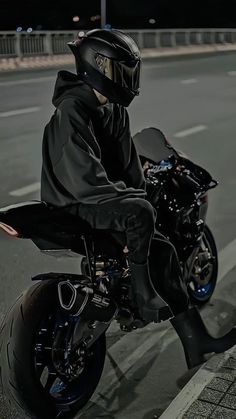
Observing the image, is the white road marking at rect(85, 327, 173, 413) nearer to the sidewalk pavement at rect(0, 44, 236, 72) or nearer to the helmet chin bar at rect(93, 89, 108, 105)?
the helmet chin bar at rect(93, 89, 108, 105)

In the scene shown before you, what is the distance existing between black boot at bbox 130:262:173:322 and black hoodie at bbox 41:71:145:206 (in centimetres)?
39

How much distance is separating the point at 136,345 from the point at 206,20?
74742 mm

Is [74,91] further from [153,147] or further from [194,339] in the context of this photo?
[194,339]

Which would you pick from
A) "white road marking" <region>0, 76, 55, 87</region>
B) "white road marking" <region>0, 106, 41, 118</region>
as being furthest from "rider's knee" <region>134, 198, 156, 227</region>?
"white road marking" <region>0, 76, 55, 87</region>

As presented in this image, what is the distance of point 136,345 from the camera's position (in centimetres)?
465

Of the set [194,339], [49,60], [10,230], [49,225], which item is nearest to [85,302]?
[49,225]

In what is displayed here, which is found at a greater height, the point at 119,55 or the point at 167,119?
the point at 119,55

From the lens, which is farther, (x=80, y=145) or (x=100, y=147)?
(x=100, y=147)

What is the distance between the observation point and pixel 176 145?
1161 cm

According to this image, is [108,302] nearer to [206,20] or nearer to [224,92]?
[224,92]

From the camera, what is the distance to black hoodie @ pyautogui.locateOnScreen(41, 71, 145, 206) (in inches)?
132

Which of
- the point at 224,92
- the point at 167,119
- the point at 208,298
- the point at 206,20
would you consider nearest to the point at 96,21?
the point at 206,20

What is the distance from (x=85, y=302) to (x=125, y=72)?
45.7 inches

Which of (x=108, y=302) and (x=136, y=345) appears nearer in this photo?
Answer: (x=108, y=302)
